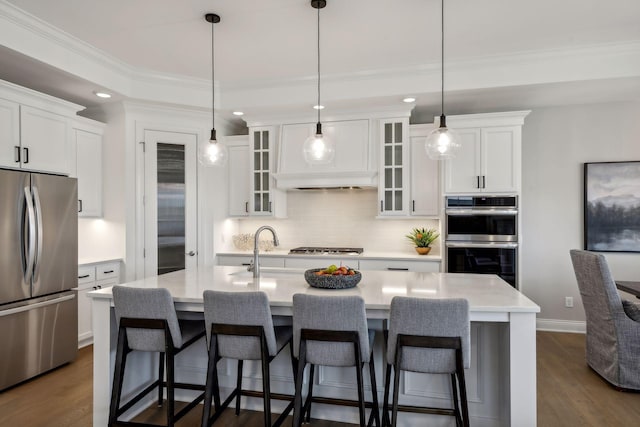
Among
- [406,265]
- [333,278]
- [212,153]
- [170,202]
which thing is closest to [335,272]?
[333,278]

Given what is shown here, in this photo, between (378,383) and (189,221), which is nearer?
(378,383)

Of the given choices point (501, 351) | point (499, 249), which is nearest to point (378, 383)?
point (501, 351)

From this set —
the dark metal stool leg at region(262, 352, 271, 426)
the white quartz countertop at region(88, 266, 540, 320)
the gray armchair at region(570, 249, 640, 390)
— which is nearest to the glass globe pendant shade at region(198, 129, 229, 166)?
the white quartz countertop at region(88, 266, 540, 320)

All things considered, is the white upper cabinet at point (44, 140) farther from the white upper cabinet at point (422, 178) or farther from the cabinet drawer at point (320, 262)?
the white upper cabinet at point (422, 178)

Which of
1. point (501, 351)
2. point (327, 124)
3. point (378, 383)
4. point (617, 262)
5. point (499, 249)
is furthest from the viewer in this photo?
point (327, 124)

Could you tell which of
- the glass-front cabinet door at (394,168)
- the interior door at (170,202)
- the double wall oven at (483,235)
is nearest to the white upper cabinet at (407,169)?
the glass-front cabinet door at (394,168)

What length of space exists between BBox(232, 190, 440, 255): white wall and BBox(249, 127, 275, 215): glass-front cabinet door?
15.9 inches

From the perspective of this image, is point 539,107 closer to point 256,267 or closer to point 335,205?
point 335,205

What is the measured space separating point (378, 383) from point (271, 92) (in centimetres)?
322

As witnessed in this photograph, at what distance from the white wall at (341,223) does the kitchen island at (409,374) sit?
1.97m

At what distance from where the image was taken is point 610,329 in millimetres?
3014

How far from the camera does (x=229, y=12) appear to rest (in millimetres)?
2936

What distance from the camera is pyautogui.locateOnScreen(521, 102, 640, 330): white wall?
4371 millimetres

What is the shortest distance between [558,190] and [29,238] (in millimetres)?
5273
